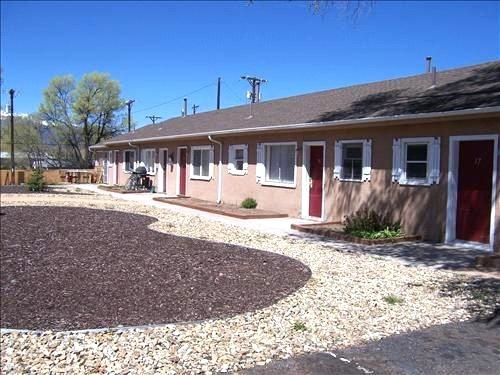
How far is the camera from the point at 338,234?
39.3 feet

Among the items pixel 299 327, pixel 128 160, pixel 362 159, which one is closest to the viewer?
pixel 299 327

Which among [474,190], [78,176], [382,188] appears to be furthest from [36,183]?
[474,190]

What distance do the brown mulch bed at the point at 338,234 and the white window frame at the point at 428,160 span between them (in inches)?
49.3

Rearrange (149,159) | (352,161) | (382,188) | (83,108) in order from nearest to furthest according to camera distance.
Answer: (382,188) → (352,161) → (149,159) → (83,108)

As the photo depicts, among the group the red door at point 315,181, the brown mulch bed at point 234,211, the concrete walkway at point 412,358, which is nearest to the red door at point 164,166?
the brown mulch bed at point 234,211

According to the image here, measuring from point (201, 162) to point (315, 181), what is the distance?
7715mm

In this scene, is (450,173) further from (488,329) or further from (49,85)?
(49,85)

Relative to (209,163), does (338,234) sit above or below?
below

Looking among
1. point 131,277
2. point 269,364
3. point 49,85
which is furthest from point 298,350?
point 49,85

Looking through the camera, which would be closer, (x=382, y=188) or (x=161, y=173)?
(x=382, y=188)

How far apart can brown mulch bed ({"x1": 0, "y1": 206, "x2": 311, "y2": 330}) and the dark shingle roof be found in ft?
16.7

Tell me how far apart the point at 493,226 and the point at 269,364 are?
720cm

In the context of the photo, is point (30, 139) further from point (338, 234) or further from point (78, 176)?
point (338, 234)

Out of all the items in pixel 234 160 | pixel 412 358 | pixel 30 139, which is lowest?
pixel 412 358
